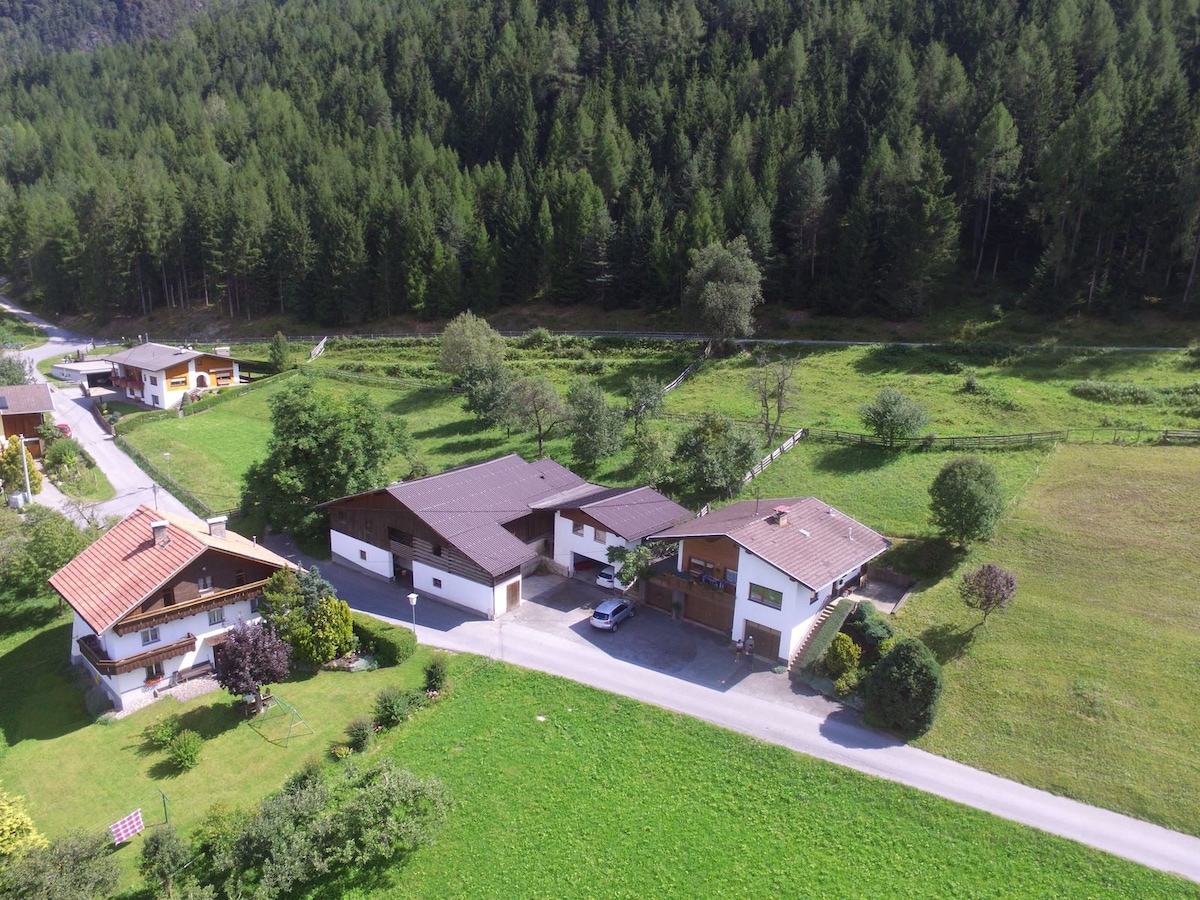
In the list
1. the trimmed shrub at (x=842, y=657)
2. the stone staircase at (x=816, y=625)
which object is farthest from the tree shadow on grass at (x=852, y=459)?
the trimmed shrub at (x=842, y=657)

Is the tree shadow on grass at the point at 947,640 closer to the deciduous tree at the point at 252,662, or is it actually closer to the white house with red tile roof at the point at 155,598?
the deciduous tree at the point at 252,662

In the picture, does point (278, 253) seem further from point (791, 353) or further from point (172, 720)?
point (172, 720)

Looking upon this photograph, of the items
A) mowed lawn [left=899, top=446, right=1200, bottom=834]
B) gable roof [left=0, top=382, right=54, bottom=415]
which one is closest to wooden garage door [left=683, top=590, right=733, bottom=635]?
mowed lawn [left=899, top=446, right=1200, bottom=834]

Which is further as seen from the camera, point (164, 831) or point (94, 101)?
point (94, 101)

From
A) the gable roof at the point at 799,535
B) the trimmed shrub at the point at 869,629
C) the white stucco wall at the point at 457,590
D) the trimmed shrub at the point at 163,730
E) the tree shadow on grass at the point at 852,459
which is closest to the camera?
the trimmed shrub at the point at 163,730

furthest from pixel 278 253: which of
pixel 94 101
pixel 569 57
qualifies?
pixel 94 101

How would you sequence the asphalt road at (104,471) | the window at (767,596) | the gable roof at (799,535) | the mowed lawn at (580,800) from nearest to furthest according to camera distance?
1. the mowed lawn at (580,800)
2. the gable roof at (799,535)
3. the window at (767,596)
4. the asphalt road at (104,471)

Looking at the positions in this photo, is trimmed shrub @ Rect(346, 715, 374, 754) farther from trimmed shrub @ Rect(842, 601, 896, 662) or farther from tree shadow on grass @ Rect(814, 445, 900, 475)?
tree shadow on grass @ Rect(814, 445, 900, 475)
